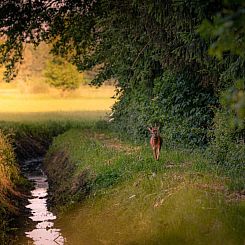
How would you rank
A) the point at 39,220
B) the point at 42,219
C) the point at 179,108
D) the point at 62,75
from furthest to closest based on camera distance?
1. the point at 62,75
2. the point at 179,108
3. the point at 42,219
4. the point at 39,220

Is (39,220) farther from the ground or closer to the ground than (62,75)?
closer to the ground

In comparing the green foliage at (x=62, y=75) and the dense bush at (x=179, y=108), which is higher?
the green foliage at (x=62, y=75)

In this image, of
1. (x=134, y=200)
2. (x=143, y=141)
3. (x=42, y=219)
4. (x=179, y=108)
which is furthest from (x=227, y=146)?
(x=143, y=141)

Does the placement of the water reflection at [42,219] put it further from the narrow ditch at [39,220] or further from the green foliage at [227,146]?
the green foliage at [227,146]

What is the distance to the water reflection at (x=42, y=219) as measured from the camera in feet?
46.1

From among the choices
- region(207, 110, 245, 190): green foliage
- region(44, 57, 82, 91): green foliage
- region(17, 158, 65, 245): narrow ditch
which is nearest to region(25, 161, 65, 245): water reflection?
region(17, 158, 65, 245): narrow ditch

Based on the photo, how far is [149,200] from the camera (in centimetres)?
1244

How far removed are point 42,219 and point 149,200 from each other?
513cm

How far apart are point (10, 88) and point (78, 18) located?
68.5m

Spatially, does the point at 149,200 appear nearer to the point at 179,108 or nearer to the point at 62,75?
the point at 179,108

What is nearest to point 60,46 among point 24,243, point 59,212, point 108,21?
point 108,21

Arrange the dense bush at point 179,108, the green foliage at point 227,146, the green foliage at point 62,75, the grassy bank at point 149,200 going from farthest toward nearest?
1. the green foliage at point 62,75
2. the dense bush at point 179,108
3. the green foliage at point 227,146
4. the grassy bank at point 149,200

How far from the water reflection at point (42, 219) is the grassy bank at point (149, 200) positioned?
0.31m

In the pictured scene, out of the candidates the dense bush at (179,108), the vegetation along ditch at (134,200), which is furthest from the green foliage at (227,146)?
the dense bush at (179,108)
